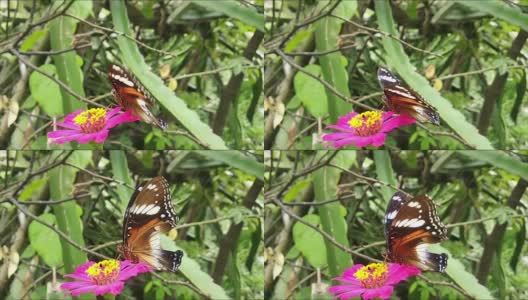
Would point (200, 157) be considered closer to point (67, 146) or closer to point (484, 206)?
point (67, 146)

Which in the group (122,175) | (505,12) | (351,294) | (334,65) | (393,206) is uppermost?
(505,12)

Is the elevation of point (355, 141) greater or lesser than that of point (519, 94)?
lesser

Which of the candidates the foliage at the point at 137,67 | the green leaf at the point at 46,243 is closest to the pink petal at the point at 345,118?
the foliage at the point at 137,67

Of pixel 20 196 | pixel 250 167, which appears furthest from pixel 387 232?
pixel 20 196

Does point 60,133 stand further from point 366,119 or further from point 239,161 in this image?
point 366,119

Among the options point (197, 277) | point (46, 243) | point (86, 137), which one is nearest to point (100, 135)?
point (86, 137)

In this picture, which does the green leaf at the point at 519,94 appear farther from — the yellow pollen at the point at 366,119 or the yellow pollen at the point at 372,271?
the yellow pollen at the point at 372,271

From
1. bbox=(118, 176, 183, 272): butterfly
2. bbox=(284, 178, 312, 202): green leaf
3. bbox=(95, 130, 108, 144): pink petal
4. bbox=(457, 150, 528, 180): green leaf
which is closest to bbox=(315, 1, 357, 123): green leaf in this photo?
bbox=(284, 178, 312, 202): green leaf
